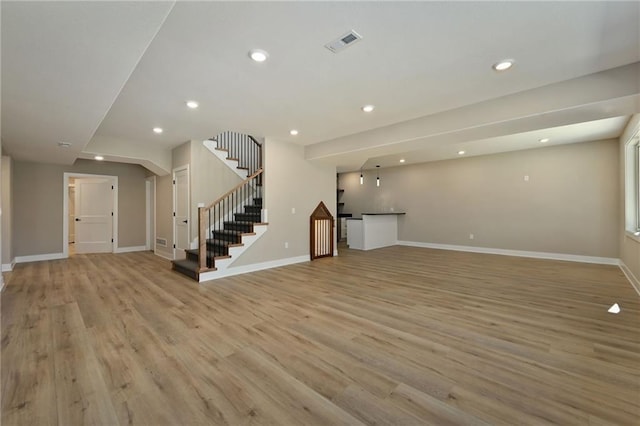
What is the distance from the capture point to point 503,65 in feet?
9.12

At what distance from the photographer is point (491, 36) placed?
2.31m

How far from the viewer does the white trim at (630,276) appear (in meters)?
3.86

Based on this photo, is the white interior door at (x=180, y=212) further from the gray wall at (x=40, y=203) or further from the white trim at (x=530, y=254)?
the white trim at (x=530, y=254)

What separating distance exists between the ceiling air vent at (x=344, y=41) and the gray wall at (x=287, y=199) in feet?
10.9

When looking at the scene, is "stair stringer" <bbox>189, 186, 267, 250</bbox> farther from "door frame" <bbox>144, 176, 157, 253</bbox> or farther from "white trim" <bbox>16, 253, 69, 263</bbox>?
"white trim" <bbox>16, 253, 69, 263</bbox>

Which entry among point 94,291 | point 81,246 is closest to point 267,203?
point 94,291

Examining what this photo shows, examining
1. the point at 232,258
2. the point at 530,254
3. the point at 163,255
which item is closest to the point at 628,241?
the point at 530,254

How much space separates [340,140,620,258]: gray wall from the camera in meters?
5.71

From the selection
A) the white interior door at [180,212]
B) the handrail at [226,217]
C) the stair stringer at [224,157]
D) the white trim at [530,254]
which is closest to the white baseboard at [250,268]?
the handrail at [226,217]

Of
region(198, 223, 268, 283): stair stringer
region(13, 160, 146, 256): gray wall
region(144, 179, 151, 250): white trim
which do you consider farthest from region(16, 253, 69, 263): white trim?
region(198, 223, 268, 283): stair stringer

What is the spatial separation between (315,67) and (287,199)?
11.2ft

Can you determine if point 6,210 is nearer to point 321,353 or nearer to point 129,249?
point 129,249

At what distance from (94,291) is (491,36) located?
566 centimetres

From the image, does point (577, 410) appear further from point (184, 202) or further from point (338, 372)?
point (184, 202)
